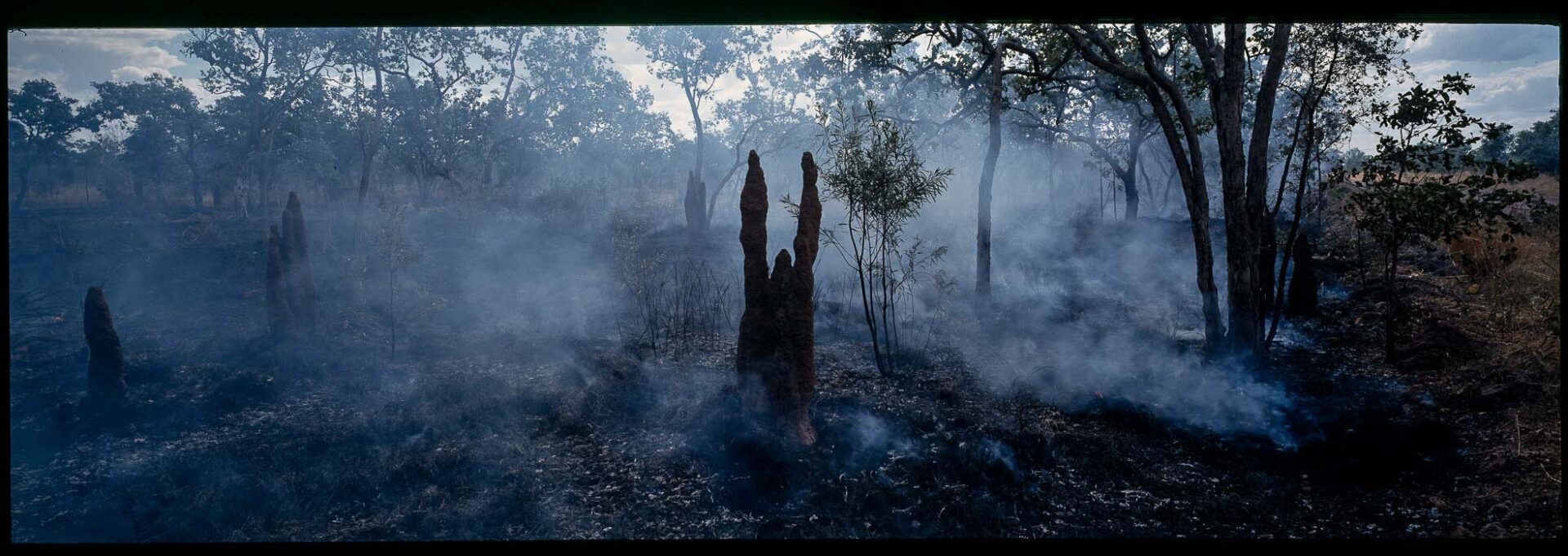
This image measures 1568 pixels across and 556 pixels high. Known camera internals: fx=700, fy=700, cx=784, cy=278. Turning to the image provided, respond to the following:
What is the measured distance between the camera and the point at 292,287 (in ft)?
46.2

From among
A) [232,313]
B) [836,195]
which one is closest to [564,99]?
[232,313]

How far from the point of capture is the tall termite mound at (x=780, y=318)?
341 inches

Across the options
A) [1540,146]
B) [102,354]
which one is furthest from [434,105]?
[1540,146]

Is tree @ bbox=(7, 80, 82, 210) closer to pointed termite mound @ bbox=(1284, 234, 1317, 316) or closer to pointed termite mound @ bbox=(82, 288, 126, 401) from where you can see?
pointed termite mound @ bbox=(82, 288, 126, 401)

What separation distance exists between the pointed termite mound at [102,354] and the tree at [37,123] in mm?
30739

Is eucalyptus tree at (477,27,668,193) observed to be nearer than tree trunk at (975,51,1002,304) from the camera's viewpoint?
No

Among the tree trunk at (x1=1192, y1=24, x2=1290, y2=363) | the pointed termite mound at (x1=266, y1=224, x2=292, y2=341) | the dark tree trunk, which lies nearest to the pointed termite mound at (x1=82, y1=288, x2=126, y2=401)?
the pointed termite mound at (x1=266, y1=224, x2=292, y2=341)

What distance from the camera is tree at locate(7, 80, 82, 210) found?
31.3m

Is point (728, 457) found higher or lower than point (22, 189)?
lower

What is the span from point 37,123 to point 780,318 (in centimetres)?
4223

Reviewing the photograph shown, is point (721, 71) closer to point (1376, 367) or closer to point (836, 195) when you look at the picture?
point (836, 195)

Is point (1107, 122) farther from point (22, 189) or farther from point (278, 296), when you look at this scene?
point (22, 189)

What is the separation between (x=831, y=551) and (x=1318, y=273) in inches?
738

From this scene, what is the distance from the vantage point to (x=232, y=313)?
56.1 feet
